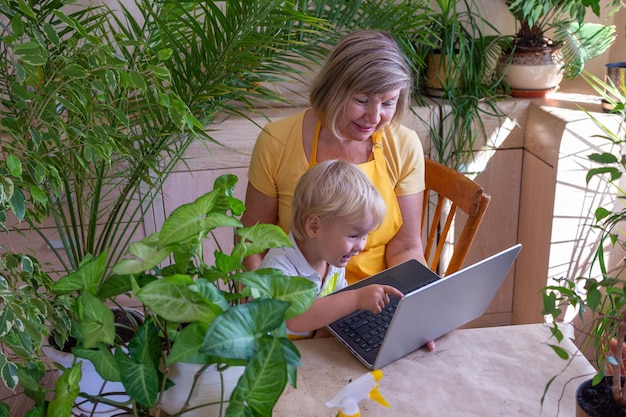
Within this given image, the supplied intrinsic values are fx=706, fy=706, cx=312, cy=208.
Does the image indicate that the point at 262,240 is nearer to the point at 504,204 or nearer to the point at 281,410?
the point at 281,410

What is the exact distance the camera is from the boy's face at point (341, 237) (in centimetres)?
161

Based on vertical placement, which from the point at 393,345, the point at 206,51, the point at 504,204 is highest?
the point at 206,51

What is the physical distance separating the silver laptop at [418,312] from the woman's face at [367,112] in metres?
0.50

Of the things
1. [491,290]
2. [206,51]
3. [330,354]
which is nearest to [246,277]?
[330,354]

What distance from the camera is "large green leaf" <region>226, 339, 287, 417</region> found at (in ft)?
2.68

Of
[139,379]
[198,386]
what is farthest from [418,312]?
[139,379]

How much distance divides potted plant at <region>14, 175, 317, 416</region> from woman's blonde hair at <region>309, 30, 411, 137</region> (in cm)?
93

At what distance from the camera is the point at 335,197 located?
160 cm

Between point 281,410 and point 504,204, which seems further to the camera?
point 504,204

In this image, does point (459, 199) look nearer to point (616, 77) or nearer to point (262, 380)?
point (616, 77)

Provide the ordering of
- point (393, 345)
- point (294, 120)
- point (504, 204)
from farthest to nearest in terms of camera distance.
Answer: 1. point (504, 204)
2. point (294, 120)
3. point (393, 345)

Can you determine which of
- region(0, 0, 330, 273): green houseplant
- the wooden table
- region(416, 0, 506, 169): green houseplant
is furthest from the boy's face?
region(416, 0, 506, 169): green houseplant

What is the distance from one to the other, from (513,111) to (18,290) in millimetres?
1998

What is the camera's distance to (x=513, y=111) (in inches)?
104
